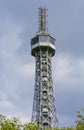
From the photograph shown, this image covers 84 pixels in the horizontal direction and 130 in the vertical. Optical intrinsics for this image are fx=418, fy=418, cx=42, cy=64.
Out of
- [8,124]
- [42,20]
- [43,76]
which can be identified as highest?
[42,20]

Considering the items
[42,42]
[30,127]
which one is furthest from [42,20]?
[30,127]

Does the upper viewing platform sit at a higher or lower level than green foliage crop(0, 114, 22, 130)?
higher

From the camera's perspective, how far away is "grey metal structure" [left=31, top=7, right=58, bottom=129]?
157 metres

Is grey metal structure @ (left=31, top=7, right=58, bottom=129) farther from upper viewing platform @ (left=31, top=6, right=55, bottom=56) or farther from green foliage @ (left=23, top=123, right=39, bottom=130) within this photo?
green foliage @ (left=23, top=123, right=39, bottom=130)

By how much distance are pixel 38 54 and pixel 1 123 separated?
136 m

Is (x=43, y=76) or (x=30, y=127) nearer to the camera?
(x=30, y=127)

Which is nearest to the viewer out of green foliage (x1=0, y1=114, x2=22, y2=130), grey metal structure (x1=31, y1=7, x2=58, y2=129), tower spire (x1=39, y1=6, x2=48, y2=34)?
green foliage (x1=0, y1=114, x2=22, y2=130)

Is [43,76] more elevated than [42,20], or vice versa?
[42,20]

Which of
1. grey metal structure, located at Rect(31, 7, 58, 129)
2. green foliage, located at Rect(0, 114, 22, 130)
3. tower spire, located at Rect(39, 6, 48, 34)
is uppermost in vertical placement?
tower spire, located at Rect(39, 6, 48, 34)

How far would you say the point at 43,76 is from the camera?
167125mm

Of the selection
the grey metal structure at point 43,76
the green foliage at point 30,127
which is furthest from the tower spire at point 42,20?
the green foliage at point 30,127

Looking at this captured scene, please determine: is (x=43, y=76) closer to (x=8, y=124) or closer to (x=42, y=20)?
(x=42, y=20)

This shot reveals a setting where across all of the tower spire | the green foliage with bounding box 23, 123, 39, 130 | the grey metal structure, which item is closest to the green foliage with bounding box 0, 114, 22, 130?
the green foliage with bounding box 23, 123, 39, 130

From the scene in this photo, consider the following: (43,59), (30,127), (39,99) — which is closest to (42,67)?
(43,59)
